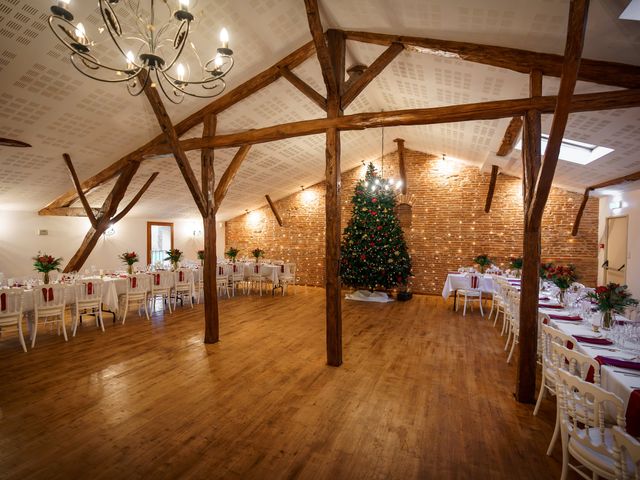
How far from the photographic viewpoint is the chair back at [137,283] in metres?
6.97

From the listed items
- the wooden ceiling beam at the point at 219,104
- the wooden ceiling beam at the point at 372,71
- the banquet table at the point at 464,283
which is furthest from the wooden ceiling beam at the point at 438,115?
the banquet table at the point at 464,283

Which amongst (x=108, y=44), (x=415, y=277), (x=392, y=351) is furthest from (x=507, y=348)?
(x=108, y=44)

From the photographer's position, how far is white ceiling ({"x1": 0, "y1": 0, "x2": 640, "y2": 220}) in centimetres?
358

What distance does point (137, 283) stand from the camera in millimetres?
7090

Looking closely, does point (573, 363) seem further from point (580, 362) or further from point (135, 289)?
point (135, 289)

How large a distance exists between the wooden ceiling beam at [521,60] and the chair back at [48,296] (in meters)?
6.38

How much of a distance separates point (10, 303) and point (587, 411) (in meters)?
6.85

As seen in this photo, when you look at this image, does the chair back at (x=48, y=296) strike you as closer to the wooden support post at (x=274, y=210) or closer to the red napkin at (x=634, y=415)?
the red napkin at (x=634, y=415)

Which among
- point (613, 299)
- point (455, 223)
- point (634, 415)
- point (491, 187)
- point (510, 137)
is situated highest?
point (510, 137)

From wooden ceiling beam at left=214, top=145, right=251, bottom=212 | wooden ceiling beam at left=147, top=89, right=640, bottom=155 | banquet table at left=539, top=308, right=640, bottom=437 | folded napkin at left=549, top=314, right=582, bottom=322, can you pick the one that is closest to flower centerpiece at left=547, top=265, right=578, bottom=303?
folded napkin at left=549, top=314, right=582, bottom=322

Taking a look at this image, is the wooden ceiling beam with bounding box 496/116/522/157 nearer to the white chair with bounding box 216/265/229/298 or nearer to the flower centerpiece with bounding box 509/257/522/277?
the flower centerpiece with bounding box 509/257/522/277

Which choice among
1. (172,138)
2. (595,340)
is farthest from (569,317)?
(172,138)

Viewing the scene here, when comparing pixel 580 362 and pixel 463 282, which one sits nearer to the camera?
pixel 580 362

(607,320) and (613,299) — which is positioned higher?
(613,299)
